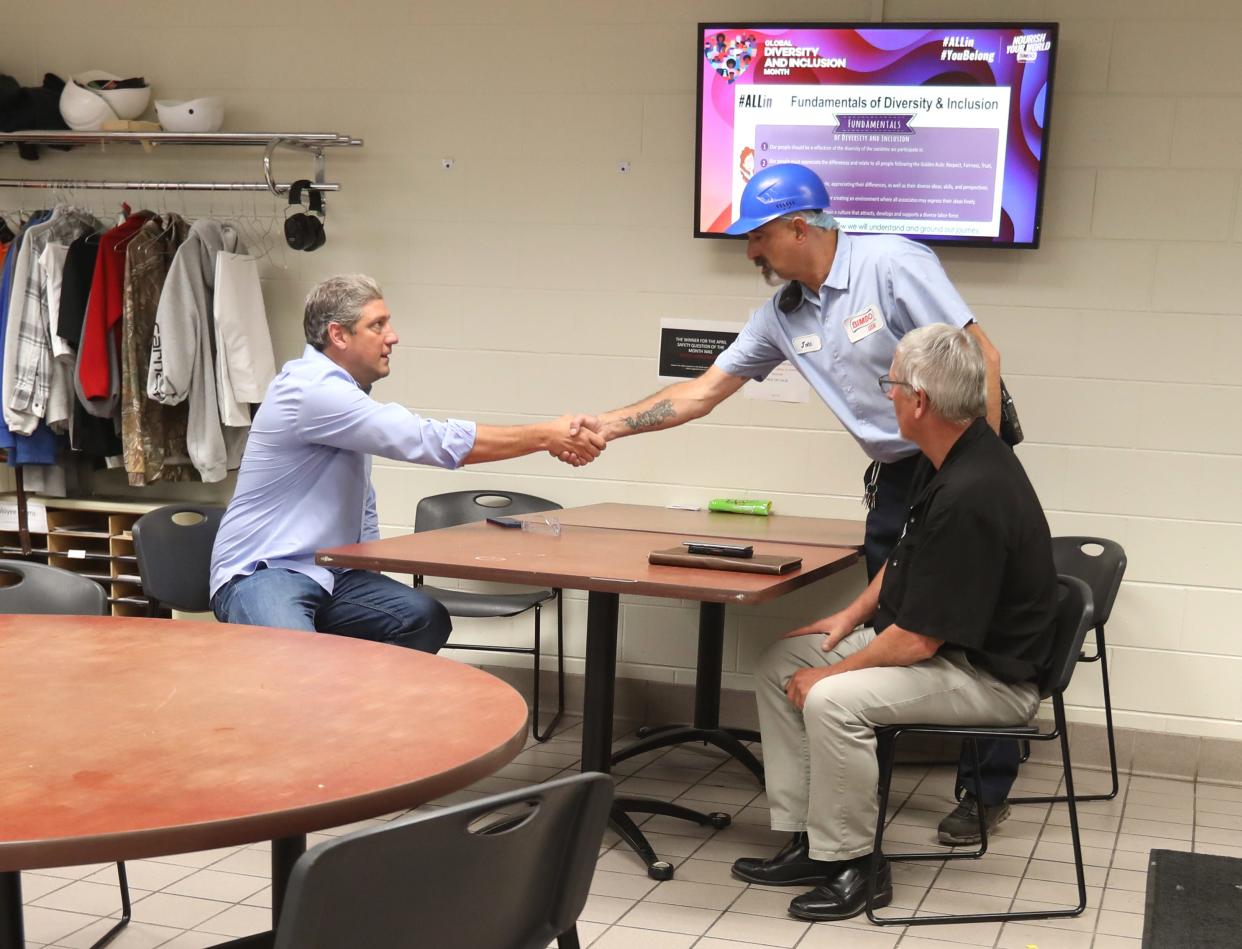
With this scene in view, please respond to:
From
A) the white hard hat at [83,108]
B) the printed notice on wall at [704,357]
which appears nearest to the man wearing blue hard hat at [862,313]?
the printed notice on wall at [704,357]

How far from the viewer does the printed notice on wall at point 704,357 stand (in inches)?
181

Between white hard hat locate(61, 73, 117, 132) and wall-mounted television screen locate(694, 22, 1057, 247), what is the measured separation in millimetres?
2239

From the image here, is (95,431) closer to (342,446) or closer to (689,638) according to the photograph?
(342,446)

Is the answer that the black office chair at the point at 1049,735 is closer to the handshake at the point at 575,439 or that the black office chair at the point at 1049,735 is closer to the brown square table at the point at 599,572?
the brown square table at the point at 599,572

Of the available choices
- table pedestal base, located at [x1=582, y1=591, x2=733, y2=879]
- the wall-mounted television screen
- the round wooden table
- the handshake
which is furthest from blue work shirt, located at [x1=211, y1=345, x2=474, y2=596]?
the wall-mounted television screen

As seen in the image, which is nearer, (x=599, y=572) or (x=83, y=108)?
(x=599, y=572)

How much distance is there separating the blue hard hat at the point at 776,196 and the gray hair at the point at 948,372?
740 millimetres

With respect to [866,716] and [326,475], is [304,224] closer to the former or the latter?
[326,475]

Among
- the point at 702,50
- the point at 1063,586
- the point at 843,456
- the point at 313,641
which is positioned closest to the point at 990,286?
the point at 843,456

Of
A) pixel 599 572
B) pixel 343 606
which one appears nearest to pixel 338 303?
pixel 343 606

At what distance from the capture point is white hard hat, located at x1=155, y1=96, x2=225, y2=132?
486 cm

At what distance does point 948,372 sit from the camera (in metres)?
2.99

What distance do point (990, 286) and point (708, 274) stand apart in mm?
948

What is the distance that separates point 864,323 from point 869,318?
0.06 feet
